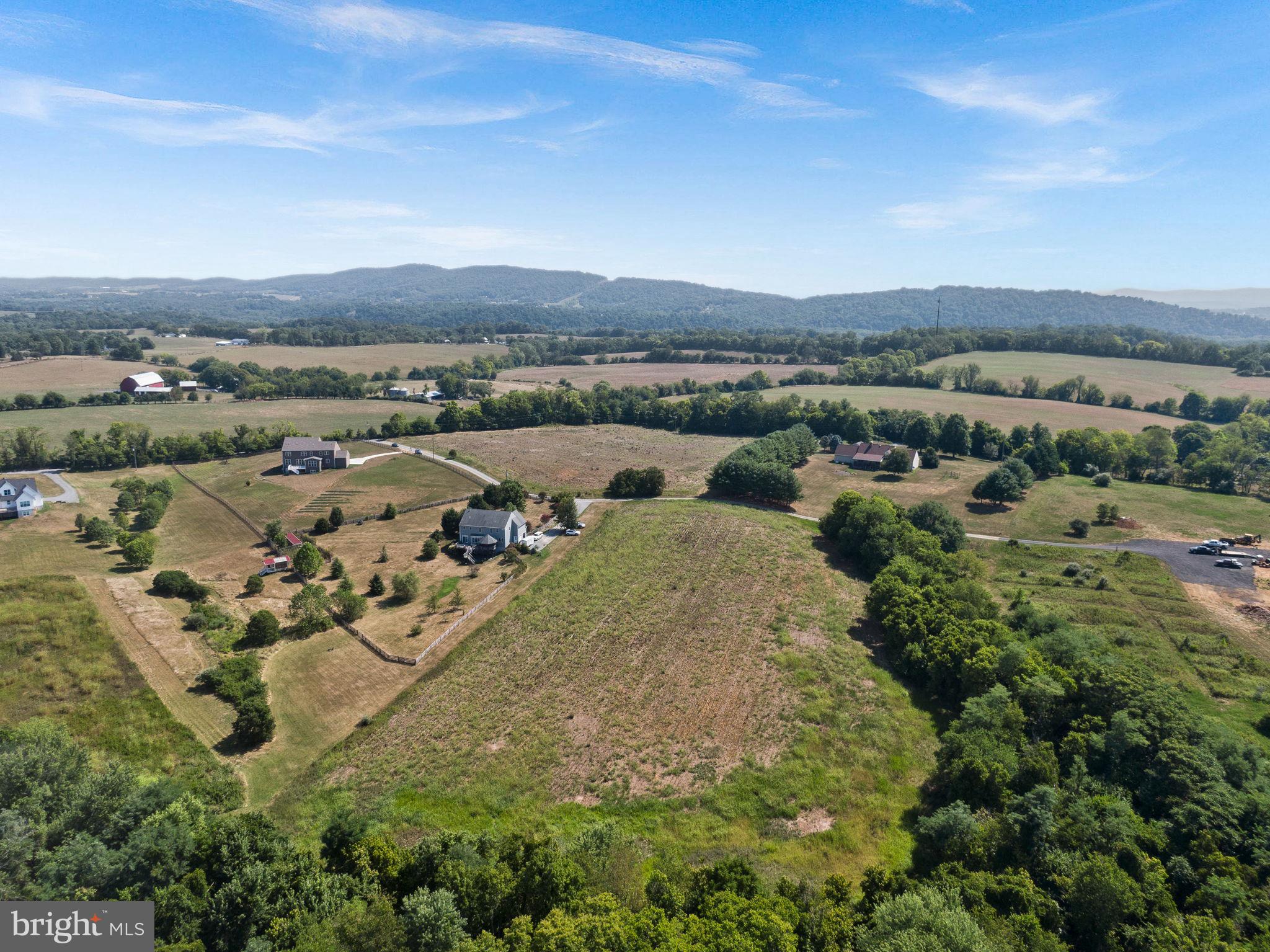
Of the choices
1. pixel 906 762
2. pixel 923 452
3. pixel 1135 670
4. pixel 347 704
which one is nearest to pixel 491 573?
pixel 347 704

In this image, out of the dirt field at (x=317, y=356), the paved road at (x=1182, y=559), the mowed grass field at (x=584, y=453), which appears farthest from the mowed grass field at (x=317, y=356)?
the paved road at (x=1182, y=559)

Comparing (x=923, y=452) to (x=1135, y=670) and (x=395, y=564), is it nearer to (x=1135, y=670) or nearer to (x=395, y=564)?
(x=1135, y=670)

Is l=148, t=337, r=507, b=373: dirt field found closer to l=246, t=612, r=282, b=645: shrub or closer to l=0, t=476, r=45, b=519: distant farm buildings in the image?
l=0, t=476, r=45, b=519: distant farm buildings

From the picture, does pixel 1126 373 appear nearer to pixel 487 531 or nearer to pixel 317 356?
pixel 487 531

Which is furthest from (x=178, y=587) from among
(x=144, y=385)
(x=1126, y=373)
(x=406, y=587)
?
(x=1126, y=373)

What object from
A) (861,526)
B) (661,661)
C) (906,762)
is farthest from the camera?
(861,526)

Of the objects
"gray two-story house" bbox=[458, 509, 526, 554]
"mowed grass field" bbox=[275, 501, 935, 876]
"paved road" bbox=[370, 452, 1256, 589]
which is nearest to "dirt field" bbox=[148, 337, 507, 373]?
"gray two-story house" bbox=[458, 509, 526, 554]
